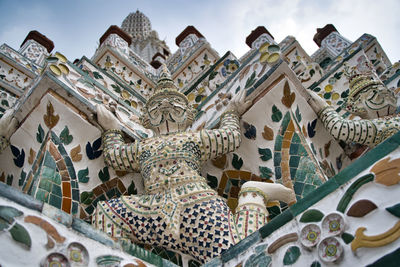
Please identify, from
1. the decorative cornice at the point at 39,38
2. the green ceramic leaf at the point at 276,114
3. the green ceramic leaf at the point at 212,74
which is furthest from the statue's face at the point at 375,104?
the decorative cornice at the point at 39,38

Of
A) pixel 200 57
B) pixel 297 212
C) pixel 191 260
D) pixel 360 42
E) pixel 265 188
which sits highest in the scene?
pixel 200 57

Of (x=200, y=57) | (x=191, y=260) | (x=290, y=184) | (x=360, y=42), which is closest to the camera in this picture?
(x=191, y=260)

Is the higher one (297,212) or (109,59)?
(109,59)

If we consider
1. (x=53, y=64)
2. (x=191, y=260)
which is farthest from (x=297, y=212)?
(x=53, y=64)

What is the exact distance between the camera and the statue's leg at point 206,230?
9.67ft

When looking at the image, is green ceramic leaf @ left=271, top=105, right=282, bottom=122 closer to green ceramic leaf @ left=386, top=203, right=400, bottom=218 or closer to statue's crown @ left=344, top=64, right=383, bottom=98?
statue's crown @ left=344, top=64, right=383, bottom=98

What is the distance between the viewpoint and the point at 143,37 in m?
22.9

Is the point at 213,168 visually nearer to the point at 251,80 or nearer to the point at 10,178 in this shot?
the point at 251,80

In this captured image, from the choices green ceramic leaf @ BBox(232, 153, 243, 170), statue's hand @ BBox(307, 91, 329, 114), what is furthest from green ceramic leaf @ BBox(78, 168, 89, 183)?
statue's hand @ BBox(307, 91, 329, 114)

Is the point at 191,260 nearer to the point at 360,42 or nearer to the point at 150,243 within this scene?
the point at 150,243

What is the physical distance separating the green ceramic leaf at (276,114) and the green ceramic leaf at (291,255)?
2000mm

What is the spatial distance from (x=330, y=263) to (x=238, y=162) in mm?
2091

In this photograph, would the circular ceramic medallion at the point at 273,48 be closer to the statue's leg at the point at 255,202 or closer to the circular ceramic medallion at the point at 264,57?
the circular ceramic medallion at the point at 264,57

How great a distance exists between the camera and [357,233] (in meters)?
1.89
